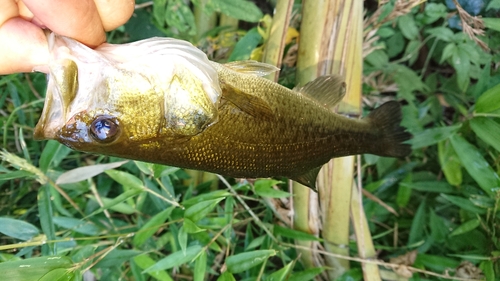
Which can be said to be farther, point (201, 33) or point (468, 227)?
point (201, 33)

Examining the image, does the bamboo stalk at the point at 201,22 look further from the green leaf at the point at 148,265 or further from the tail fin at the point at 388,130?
the green leaf at the point at 148,265

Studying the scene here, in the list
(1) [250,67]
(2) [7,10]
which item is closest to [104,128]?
(2) [7,10]

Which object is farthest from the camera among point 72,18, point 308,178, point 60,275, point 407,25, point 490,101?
point 407,25

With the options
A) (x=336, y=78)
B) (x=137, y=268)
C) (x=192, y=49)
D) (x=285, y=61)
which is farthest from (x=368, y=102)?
(x=137, y=268)

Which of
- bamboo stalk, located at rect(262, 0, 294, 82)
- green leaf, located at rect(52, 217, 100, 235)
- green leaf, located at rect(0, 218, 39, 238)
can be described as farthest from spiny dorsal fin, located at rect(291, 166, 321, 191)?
green leaf, located at rect(0, 218, 39, 238)

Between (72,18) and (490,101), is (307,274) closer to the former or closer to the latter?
(490,101)

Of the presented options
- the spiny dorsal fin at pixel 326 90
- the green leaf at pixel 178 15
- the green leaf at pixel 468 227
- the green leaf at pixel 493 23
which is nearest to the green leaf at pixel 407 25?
the green leaf at pixel 493 23
